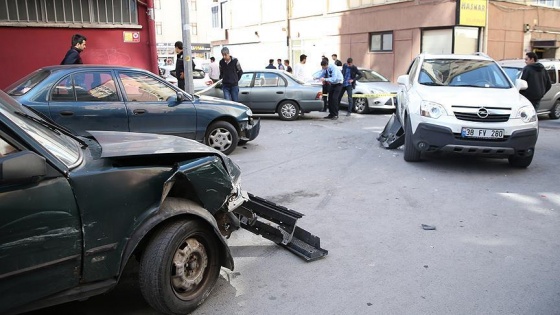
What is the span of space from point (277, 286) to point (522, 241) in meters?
2.53

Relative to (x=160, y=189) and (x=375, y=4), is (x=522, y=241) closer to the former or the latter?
(x=160, y=189)

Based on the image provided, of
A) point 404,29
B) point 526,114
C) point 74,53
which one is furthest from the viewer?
point 404,29

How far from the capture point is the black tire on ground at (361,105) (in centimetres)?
1473

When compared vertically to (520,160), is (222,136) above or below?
above

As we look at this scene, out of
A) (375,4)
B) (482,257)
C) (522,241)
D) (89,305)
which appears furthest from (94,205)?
(375,4)

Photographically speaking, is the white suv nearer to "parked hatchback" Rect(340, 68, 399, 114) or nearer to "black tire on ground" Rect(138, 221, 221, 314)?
"black tire on ground" Rect(138, 221, 221, 314)

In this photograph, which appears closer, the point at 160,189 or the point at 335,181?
the point at 160,189

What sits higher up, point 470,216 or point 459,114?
point 459,114

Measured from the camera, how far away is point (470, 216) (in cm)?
521

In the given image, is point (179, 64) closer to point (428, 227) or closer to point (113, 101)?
point (113, 101)

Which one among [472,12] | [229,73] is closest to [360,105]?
[229,73]

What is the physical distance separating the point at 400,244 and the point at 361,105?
425 inches

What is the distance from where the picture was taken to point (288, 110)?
1316 cm

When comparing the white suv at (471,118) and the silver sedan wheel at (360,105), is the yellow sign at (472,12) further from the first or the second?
the white suv at (471,118)
